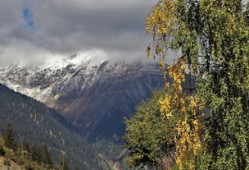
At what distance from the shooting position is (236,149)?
17078 millimetres

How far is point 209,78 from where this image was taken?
685 inches

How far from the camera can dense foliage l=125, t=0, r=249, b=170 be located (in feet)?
56.0

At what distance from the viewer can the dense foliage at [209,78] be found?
17.1 metres

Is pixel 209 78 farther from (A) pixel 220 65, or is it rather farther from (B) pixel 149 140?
(B) pixel 149 140

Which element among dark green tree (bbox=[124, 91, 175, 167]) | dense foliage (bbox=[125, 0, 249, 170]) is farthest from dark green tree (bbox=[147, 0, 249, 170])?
dark green tree (bbox=[124, 91, 175, 167])

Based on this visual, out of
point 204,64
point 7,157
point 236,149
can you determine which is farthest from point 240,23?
point 7,157

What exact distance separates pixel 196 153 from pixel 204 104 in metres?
2.18

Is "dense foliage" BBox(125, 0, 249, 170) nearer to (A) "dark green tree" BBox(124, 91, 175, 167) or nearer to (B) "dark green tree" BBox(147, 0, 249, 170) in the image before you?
(B) "dark green tree" BBox(147, 0, 249, 170)

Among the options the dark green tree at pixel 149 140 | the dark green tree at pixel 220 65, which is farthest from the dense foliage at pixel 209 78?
the dark green tree at pixel 149 140

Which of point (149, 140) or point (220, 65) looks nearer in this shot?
point (220, 65)

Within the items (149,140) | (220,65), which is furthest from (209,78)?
(149,140)

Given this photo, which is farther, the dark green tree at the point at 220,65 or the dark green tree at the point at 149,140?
the dark green tree at the point at 149,140

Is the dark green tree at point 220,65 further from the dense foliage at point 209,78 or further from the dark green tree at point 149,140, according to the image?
the dark green tree at point 149,140

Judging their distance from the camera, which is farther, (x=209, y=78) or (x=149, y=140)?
(x=149, y=140)
